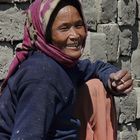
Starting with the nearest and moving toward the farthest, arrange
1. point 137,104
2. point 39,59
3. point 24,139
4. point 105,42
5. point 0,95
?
point 24,139 → point 39,59 → point 0,95 → point 105,42 → point 137,104

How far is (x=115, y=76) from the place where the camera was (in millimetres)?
3012

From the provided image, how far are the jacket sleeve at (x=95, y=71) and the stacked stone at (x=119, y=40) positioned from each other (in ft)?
3.76

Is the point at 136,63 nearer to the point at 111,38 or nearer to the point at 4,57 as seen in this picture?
the point at 111,38

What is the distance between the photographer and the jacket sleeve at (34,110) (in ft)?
8.38

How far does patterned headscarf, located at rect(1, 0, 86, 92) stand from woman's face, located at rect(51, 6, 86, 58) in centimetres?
4

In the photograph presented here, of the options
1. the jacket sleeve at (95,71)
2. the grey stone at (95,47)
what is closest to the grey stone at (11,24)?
the grey stone at (95,47)

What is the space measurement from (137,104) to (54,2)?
2.34 m

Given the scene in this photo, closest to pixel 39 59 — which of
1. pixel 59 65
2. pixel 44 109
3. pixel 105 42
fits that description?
pixel 59 65

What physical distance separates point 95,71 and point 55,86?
0.65 m

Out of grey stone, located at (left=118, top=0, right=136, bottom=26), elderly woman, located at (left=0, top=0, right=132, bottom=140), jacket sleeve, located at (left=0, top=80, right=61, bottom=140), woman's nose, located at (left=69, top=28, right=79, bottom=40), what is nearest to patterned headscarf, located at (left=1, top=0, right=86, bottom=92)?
elderly woman, located at (left=0, top=0, right=132, bottom=140)

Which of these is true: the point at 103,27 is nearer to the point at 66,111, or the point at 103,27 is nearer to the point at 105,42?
the point at 105,42

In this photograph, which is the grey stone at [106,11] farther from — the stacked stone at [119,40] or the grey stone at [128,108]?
the grey stone at [128,108]

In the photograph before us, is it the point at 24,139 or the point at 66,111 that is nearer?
the point at 24,139

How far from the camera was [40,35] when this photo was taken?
111 inches
